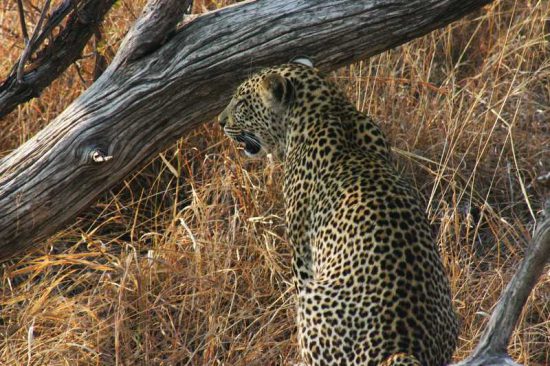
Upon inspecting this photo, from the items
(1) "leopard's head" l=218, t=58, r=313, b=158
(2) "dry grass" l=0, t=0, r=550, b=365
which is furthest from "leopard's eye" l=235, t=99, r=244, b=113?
(2) "dry grass" l=0, t=0, r=550, b=365

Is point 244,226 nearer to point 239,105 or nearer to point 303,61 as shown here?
point 239,105

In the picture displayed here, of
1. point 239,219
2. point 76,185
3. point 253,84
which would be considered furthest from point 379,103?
point 76,185

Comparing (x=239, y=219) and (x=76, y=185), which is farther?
(x=239, y=219)

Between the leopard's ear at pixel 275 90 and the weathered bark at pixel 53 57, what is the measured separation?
1044 millimetres

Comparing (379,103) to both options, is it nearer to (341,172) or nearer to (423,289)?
(341,172)

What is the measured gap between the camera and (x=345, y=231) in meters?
4.10

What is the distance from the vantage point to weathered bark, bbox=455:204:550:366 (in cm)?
336

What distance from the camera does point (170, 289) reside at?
510cm

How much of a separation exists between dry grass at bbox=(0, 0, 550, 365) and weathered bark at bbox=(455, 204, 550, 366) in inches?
Answer: 51.8

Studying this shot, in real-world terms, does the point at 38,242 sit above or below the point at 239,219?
above

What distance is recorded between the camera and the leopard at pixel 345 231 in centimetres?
383

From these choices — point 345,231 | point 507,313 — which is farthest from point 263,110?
point 507,313

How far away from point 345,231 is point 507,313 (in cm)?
87

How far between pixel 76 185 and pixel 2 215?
0.37 metres
